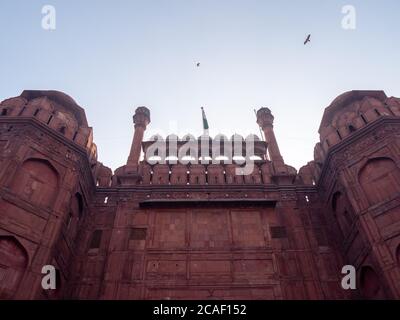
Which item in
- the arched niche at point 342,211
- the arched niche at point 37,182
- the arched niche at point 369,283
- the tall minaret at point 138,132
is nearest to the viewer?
the arched niche at point 369,283

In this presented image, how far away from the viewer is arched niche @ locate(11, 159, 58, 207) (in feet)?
42.8

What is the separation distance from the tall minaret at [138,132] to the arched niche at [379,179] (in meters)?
11.4

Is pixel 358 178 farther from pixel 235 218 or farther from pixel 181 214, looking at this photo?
pixel 181 214

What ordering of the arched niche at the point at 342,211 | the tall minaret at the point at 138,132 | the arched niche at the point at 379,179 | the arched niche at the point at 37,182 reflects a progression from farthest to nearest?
the tall minaret at the point at 138,132
the arched niche at the point at 342,211
the arched niche at the point at 379,179
the arched niche at the point at 37,182

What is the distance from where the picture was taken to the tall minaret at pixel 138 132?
1927 cm

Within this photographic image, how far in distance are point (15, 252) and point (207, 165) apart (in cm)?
1029

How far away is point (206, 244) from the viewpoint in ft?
50.3

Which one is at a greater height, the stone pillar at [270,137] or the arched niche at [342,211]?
the stone pillar at [270,137]

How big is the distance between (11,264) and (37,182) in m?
3.41

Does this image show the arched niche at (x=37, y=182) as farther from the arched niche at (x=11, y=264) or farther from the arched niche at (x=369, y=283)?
the arched niche at (x=369, y=283)

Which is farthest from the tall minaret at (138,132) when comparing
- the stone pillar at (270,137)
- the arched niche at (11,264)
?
the arched niche at (11,264)

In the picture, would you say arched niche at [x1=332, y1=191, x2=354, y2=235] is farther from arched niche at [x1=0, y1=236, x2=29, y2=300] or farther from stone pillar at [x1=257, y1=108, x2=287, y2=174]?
arched niche at [x1=0, y1=236, x2=29, y2=300]

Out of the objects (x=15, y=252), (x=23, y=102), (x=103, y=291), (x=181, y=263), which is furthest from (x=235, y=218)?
(x=23, y=102)

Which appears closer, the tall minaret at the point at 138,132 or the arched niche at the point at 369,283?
the arched niche at the point at 369,283
